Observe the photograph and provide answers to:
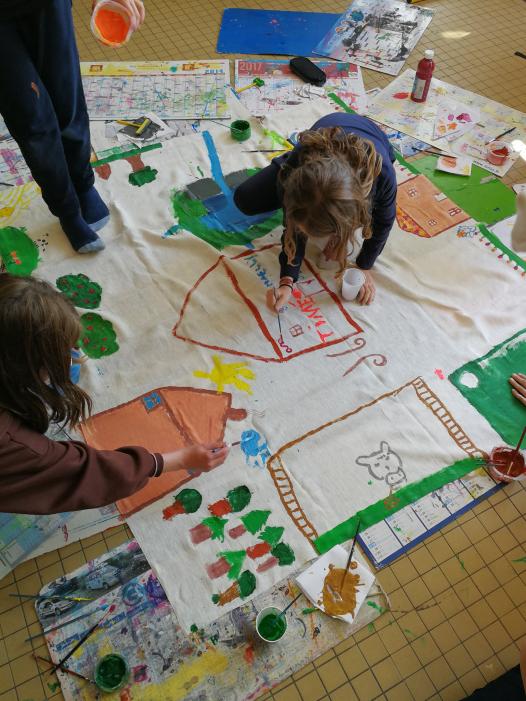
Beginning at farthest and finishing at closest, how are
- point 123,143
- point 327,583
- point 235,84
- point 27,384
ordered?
point 235,84 < point 123,143 < point 327,583 < point 27,384

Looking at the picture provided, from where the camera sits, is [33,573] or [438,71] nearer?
[33,573]

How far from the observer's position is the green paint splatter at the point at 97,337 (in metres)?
1.61

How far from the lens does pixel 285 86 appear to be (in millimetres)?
2332

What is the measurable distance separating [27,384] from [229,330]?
0.73 metres

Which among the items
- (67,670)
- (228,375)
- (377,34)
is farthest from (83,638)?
(377,34)

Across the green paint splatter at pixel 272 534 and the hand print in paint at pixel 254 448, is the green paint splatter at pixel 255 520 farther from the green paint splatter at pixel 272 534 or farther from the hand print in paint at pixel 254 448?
the hand print in paint at pixel 254 448

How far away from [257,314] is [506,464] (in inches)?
31.8

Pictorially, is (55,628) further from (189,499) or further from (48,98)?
(48,98)

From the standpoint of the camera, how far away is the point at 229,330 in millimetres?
1659

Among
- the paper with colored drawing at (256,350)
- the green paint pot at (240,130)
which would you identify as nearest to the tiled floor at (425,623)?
the paper with colored drawing at (256,350)

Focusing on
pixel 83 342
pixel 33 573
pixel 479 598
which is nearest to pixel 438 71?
pixel 83 342

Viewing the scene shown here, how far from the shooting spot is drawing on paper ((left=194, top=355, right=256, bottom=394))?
5.07ft

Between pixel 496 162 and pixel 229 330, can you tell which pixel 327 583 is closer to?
pixel 229 330

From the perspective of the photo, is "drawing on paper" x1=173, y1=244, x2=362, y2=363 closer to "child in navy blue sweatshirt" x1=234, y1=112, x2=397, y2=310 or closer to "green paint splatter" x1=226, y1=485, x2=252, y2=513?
"child in navy blue sweatshirt" x1=234, y1=112, x2=397, y2=310
